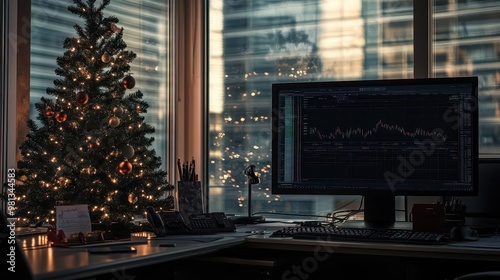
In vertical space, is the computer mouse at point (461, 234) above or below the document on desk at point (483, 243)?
above

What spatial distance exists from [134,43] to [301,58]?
34.3 inches

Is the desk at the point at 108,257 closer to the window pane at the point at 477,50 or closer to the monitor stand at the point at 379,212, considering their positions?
the monitor stand at the point at 379,212

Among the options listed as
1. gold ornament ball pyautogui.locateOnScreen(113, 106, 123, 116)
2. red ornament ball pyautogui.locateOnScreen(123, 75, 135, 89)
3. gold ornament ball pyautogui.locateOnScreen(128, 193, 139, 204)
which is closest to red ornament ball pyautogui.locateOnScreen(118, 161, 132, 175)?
gold ornament ball pyautogui.locateOnScreen(128, 193, 139, 204)

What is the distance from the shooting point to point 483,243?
2.32 metres

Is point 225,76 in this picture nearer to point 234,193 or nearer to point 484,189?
point 234,193

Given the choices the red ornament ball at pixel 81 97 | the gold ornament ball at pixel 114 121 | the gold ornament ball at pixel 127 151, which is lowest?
the gold ornament ball at pixel 127 151

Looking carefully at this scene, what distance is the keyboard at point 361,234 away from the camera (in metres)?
2.33

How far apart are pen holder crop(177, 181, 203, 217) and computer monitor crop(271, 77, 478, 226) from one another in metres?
0.39

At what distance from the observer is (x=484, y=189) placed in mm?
2791

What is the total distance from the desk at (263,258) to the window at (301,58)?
561 millimetres

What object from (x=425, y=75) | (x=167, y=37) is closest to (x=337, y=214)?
(x=425, y=75)

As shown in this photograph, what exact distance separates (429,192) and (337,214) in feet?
2.24

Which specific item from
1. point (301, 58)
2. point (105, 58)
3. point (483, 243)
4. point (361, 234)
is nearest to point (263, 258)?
point (361, 234)

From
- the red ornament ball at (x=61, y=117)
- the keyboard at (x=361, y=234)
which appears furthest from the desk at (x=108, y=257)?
the red ornament ball at (x=61, y=117)
